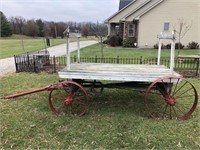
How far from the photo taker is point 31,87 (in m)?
6.66

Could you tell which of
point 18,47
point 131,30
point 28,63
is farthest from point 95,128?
point 18,47

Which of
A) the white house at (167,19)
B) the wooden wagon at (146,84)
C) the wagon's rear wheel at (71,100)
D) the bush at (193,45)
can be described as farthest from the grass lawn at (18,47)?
the bush at (193,45)

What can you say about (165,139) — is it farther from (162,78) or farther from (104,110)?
(104,110)

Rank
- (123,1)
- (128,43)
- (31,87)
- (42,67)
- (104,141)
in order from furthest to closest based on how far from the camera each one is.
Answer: (123,1)
(128,43)
(42,67)
(31,87)
(104,141)

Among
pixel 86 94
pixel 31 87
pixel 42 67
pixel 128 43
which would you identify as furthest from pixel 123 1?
pixel 86 94

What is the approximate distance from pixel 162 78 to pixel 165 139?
1.18 meters

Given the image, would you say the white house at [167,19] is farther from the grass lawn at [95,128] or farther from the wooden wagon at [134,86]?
the grass lawn at [95,128]

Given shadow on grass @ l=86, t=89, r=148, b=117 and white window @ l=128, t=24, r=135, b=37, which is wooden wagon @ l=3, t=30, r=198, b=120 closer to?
shadow on grass @ l=86, t=89, r=148, b=117

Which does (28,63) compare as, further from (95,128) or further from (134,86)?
(95,128)

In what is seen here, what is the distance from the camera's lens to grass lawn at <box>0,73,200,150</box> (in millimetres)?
3480

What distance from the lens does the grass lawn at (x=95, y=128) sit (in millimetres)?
3480

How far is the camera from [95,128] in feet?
13.0

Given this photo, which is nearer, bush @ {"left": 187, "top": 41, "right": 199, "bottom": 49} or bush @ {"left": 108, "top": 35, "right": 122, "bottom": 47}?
bush @ {"left": 187, "top": 41, "right": 199, "bottom": 49}

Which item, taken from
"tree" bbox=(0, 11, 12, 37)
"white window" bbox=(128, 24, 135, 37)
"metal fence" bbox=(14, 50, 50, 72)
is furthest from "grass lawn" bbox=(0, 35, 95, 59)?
"tree" bbox=(0, 11, 12, 37)
